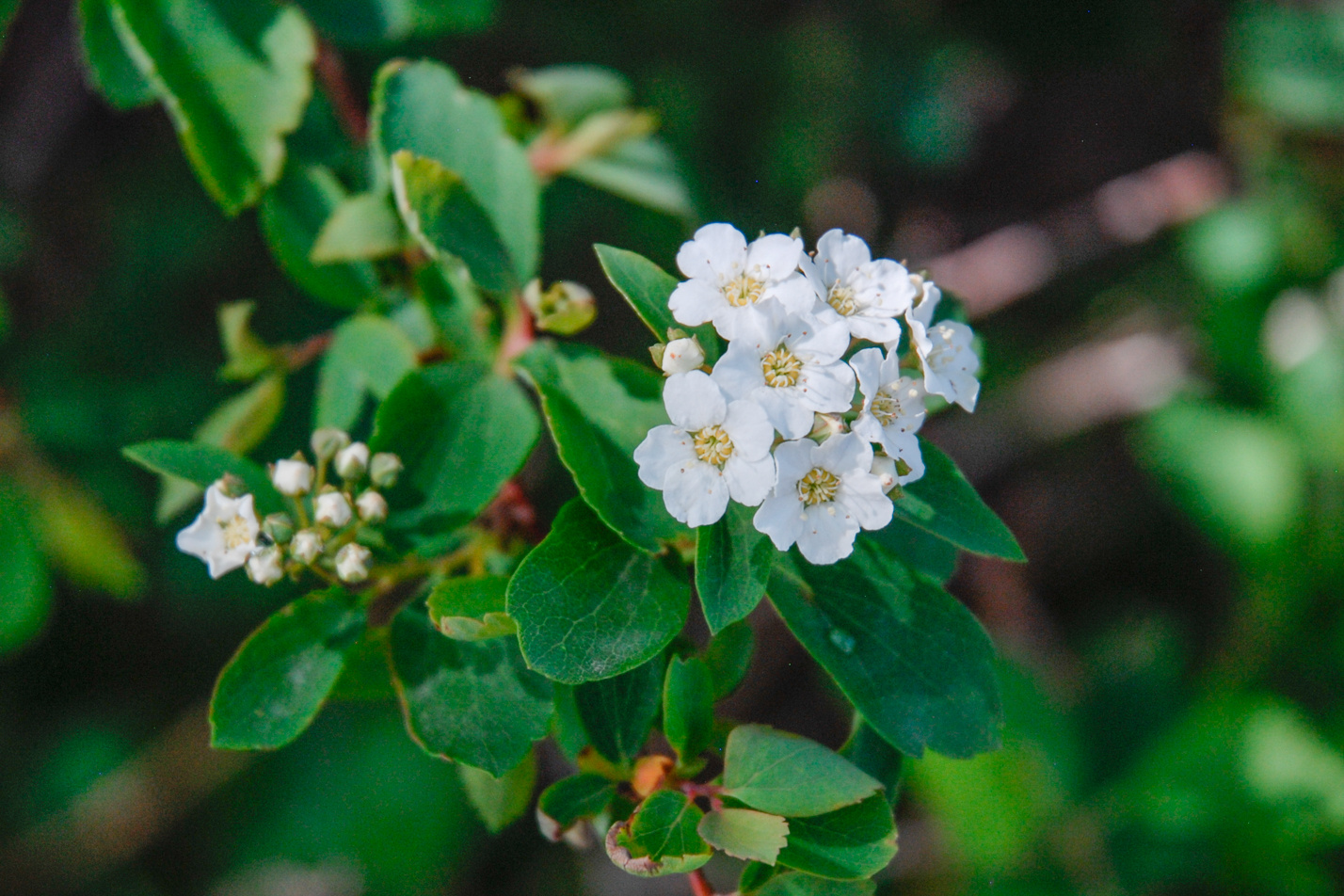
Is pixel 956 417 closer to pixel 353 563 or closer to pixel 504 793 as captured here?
pixel 504 793

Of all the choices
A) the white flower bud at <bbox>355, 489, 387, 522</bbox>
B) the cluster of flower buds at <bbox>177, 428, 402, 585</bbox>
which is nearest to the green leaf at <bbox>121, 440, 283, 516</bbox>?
the cluster of flower buds at <bbox>177, 428, 402, 585</bbox>

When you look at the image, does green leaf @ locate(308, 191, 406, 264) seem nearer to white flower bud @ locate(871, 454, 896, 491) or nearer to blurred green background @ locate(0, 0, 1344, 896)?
blurred green background @ locate(0, 0, 1344, 896)

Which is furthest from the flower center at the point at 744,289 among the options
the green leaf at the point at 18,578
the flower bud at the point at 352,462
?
the green leaf at the point at 18,578

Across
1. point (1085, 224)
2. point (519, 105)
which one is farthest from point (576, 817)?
point (1085, 224)

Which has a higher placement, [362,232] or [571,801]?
[362,232]

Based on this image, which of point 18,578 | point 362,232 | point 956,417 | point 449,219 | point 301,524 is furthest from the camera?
point 956,417

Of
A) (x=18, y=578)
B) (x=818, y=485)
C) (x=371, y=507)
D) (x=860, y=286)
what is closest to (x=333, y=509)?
(x=371, y=507)

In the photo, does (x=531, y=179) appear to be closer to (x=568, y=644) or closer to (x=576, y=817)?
(x=568, y=644)
